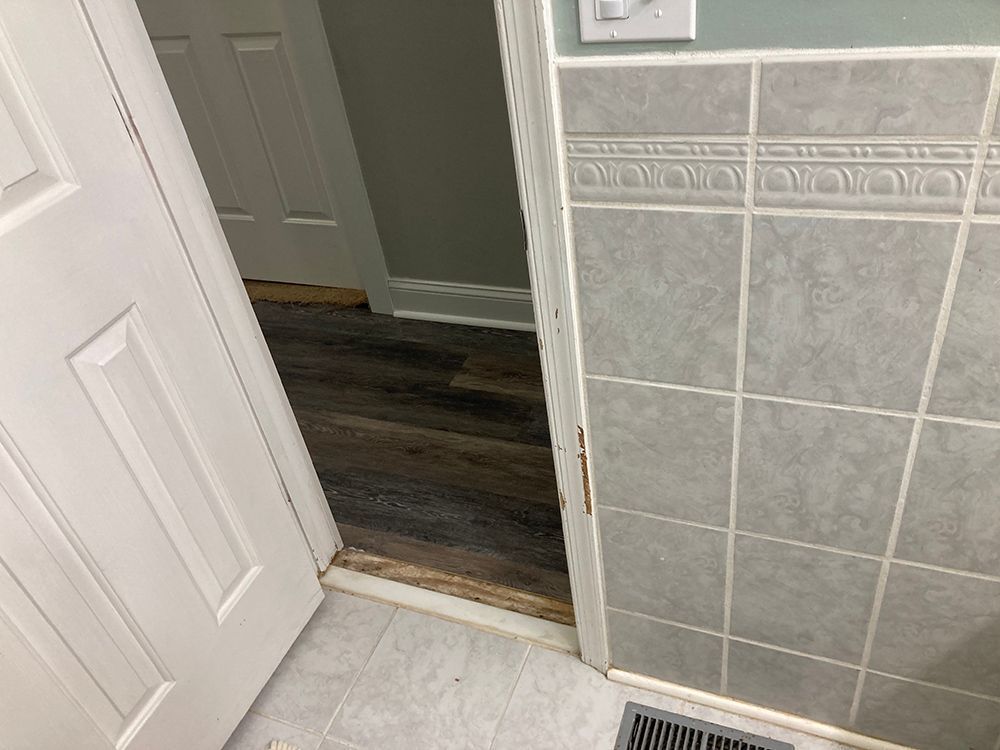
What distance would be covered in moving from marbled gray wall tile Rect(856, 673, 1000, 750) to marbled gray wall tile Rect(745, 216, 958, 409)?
0.51 metres

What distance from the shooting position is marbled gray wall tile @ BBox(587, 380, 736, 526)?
0.95 metres

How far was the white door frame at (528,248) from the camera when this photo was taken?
0.80 m

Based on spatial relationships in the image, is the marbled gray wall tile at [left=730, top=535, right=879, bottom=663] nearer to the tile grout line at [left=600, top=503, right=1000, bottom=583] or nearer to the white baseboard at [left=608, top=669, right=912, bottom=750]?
the tile grout line at [left=600, top=503, right=1000, bottom=583]

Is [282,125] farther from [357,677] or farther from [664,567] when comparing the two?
[664,567]

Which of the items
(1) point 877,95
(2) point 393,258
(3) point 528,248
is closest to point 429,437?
(2) point 393,258

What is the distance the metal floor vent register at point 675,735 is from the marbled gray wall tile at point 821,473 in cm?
43

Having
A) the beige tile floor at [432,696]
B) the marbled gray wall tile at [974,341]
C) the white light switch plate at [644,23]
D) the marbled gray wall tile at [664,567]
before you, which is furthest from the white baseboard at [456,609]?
the white light switch plate at [644,23]

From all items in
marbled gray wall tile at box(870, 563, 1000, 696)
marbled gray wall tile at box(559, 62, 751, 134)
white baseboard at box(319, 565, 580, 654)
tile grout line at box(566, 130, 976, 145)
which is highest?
marbled gray wall tile at box(559, 62, 751, 134)

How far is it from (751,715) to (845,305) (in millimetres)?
774

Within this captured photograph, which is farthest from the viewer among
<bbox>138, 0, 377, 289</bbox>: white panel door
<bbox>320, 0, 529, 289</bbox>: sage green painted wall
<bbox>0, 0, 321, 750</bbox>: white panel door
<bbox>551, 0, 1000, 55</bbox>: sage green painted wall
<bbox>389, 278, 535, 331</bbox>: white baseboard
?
<bbox>389, 278, 535, 331</bbox>: white baseboard

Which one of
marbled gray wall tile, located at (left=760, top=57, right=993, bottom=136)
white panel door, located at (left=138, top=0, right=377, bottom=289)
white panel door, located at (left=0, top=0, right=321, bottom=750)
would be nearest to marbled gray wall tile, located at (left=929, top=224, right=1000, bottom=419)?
marbled gray wall tile, located at (left=760, top=57, right=993, bottom=136)

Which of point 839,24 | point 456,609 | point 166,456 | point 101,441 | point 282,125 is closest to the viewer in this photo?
point 839,24

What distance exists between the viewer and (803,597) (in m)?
1.07

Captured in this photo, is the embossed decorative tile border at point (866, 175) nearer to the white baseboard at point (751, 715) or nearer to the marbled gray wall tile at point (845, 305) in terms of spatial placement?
the marbled gray wall tile at point (845, 305)
